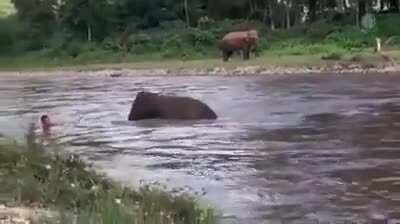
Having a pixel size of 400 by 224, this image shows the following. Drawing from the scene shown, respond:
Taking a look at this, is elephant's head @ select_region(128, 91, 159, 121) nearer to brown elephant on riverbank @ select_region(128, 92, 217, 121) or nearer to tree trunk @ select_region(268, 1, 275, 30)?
brown elephant on riverbank @ select_region(128, 92, 217, 121)

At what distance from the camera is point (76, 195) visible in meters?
10.1

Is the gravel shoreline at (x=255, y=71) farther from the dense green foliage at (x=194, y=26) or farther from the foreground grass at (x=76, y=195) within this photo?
the foreground grass at (x=76, y=195)

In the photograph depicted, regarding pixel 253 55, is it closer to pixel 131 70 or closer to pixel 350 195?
pixel 131 70

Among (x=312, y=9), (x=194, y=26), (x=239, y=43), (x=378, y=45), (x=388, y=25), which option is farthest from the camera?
(x=194, y=26)

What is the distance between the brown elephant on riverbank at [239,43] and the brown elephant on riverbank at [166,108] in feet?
71.8

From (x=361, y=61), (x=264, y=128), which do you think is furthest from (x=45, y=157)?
(x=361, y=61)

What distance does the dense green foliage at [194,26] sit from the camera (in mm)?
50312

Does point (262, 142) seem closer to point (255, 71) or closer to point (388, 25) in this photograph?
point (255, 71)

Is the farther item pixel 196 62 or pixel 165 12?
pixel 165 12

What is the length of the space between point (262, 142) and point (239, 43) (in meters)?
28.3

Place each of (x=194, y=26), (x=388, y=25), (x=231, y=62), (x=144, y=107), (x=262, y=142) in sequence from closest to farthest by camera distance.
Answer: (x=262, y=142) → (x=144, y=107) → (x=231, y=62) → (x=388, y=25) → (x=194, y=26)

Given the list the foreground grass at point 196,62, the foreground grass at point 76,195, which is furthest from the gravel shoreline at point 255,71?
the foreground grass at point 76,195

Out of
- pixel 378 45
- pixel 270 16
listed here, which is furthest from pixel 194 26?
pixel 378 45

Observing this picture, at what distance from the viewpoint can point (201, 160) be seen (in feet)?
55.6
